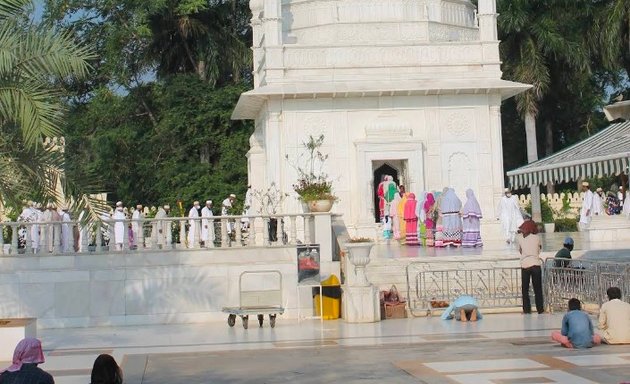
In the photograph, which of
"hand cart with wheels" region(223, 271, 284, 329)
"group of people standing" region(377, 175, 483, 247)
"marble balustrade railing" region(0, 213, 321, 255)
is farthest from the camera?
"group of people standing" region(377, 175, 483, 247)

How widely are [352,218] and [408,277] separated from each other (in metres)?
10.6

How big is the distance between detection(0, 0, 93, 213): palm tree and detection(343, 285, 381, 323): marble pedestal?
20.1ft

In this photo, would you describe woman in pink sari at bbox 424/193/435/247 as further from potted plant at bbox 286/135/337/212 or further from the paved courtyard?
the paved courtyard

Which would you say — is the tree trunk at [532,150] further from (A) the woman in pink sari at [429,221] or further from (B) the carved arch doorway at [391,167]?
(A) the woman in pink sari at [429,221]

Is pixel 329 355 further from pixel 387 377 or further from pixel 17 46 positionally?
pixel 17 46

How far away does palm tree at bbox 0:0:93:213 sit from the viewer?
14227mm

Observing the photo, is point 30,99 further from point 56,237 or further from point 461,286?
point 461,286

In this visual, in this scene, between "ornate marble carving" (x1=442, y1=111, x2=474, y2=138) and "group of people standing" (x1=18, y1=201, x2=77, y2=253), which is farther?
"ornate marble carving" (x1=442, y1=111, x2=474, y2=138)

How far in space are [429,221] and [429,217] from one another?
11cm

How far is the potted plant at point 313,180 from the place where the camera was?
24031 millimetres

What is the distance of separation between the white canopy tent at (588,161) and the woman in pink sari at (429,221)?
31.6ft

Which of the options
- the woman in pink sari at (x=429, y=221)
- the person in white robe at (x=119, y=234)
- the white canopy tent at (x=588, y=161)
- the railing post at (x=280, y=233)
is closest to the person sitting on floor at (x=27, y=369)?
the white canopy tent at (x=588, y=161)

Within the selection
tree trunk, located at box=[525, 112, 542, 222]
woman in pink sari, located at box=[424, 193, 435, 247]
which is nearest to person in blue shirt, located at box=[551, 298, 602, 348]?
woman in pink sari, located at box=[424, 193, 435, 247]

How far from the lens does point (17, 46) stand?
47.7ft
